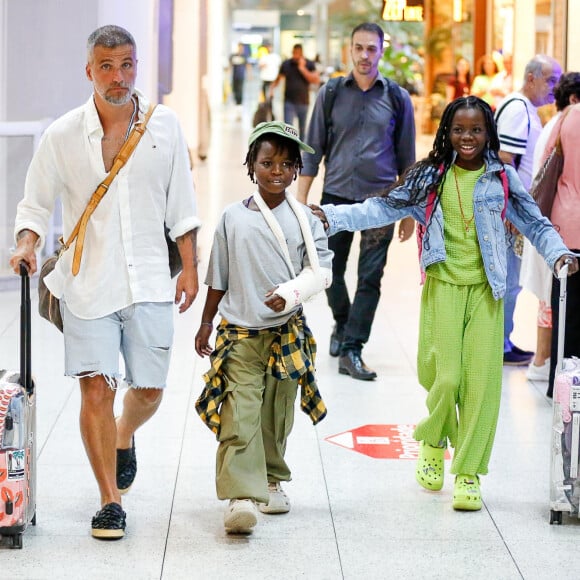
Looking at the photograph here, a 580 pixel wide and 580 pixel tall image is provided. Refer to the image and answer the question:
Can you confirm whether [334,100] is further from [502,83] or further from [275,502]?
[502,83]

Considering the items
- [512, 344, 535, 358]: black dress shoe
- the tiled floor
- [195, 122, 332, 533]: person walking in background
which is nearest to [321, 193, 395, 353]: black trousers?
the tiled floor

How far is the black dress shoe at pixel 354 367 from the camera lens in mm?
6832

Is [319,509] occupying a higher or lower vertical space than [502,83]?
lower

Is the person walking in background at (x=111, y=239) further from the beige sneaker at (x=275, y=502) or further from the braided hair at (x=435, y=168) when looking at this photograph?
the braided hair at (x=435, y=168)

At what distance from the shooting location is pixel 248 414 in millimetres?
4234

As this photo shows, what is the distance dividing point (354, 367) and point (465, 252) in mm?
2380

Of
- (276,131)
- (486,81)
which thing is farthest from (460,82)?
(276,131)

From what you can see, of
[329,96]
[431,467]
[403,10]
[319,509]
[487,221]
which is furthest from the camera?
[403,10]

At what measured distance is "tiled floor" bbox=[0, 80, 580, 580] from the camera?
404 centimetres

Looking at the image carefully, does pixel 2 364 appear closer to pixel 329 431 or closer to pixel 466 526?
pixel 329 431

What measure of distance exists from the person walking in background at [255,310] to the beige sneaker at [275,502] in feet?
0.70

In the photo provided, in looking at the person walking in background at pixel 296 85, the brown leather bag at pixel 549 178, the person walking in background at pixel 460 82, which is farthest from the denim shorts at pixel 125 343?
the person walking in background at pixel 460 82

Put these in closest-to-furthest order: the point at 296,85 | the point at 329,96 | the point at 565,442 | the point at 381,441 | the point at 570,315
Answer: the point at 565,442 → the point at 381,441 → the point at 570,315 → the point at 329,96 → the point at 296,85

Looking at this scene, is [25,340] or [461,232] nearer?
[25,340]
